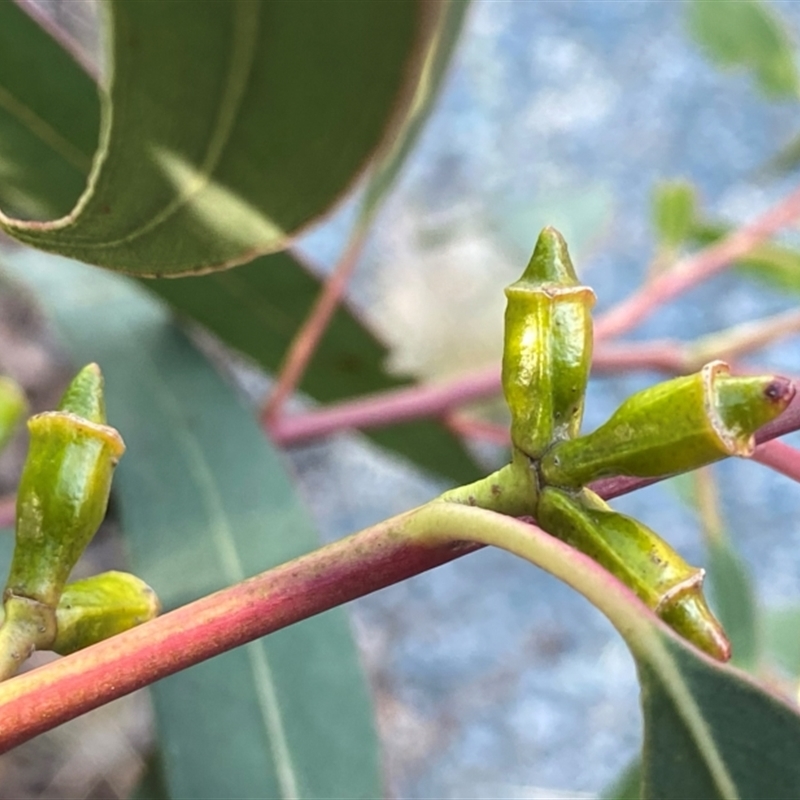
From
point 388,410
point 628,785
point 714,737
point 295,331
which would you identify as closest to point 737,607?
point 628,785

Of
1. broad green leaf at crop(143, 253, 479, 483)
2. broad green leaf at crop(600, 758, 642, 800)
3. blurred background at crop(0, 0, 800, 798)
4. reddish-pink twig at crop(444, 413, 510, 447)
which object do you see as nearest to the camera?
broad green leaf at crop(600, 758, 642, 800)

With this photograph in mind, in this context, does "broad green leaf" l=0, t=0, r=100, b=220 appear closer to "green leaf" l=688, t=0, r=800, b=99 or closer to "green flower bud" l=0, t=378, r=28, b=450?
"green flower bud" l=0, t=378, r=28, b=450

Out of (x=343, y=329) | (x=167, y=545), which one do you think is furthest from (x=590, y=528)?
(x=343, y=329)

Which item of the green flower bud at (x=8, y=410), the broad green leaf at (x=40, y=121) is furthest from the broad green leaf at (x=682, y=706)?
the green flower bud at (x=8, y=410)

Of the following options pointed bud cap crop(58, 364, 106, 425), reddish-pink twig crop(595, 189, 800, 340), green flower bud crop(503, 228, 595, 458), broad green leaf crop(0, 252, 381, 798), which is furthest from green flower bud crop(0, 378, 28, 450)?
reddish-pink twig crop(595, 189, 800, 340)

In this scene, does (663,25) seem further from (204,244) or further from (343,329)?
(204,244)

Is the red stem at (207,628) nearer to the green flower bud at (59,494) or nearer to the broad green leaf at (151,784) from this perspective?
the green flower bud at (59,494)

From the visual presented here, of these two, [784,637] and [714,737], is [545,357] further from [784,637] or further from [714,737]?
[784,637]
